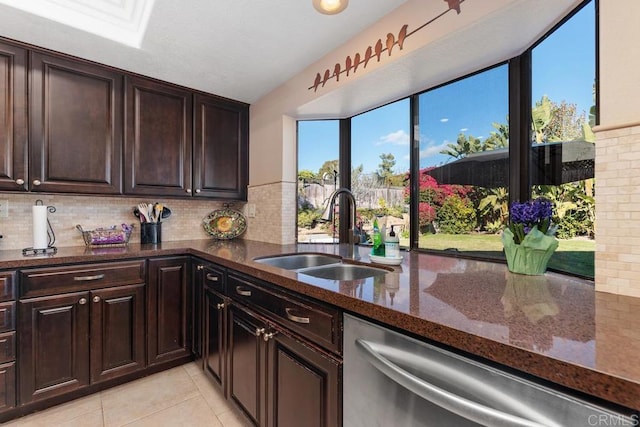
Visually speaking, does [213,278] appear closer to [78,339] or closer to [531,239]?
[78,339]

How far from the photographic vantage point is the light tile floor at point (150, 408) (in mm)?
1605

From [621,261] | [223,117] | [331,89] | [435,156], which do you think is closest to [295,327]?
[621,261]

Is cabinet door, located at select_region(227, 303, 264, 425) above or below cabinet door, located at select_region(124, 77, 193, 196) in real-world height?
below

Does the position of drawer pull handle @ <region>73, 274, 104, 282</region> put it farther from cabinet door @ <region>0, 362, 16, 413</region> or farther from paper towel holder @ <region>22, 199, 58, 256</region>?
cabinet door @ <region>0, 362, 16, 413</region>

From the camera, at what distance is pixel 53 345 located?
1681 millimetres

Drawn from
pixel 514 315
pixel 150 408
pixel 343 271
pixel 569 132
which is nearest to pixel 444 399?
pixel 514 315

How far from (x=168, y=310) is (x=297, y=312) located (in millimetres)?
1371

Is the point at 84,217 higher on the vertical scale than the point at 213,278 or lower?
higher

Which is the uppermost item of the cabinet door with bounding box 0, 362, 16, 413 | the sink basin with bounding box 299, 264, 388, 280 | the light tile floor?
the sink basin with bounding box 299, 264, 388, 280

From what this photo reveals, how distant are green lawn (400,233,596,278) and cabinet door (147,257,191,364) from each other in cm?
161

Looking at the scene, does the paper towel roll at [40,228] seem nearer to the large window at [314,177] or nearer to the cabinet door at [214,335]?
the cabinet door at [214,335]

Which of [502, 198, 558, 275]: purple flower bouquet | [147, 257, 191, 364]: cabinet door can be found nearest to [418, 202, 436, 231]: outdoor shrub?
[502, 198, 558, 275]: purple flower bouquet

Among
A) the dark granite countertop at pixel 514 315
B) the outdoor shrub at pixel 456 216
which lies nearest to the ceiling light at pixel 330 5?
the dark granite countertop at pixel 514 315

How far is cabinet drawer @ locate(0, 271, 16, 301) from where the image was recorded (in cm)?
154
